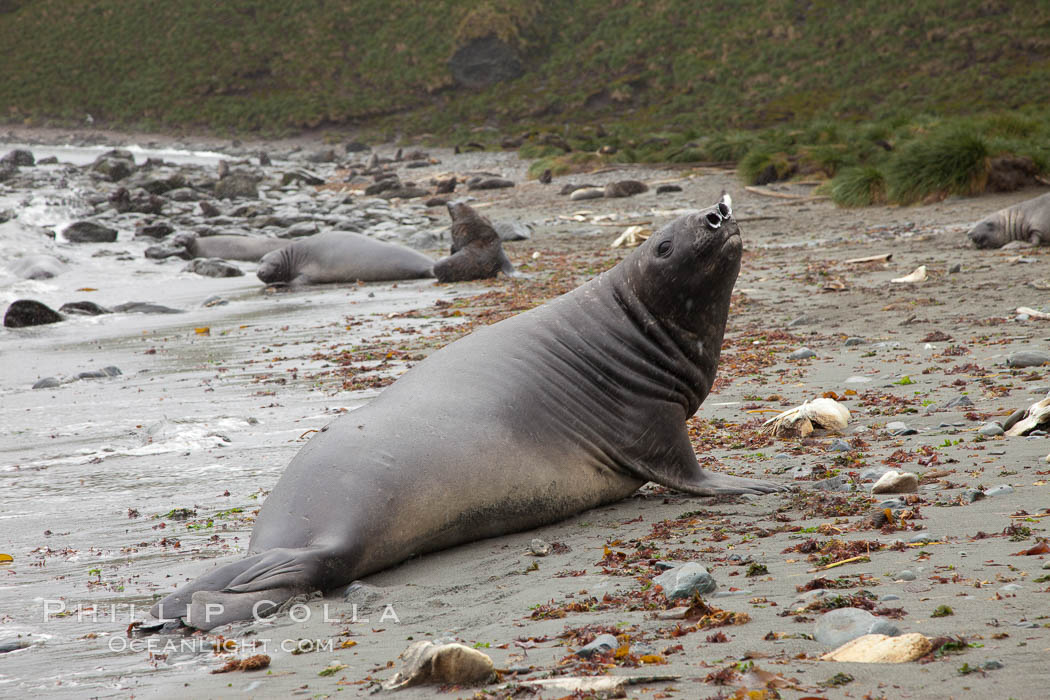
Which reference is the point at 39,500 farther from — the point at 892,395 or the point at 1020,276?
the point at 1020,276

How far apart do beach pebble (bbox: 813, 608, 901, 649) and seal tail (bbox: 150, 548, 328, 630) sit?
5.69 ft

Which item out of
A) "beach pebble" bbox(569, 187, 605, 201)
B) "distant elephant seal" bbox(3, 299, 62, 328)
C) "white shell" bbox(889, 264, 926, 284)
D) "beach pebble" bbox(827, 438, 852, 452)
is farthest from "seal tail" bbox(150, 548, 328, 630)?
"beach pebble" bbox(569, 187, 605, 201)

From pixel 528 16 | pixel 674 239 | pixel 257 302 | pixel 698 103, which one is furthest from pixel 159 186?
pixel 528 16

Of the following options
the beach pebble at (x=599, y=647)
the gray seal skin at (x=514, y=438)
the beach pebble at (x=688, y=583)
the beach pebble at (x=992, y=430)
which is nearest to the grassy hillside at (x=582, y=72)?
the beach pebble at (x=992, y=430)

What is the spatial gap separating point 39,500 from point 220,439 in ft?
3.45

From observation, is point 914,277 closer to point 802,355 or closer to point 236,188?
point 802,355

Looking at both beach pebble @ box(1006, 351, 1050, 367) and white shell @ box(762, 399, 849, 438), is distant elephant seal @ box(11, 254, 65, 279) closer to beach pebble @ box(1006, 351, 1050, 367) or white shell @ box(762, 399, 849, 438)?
white shell @ box(762, 399, 849, 438)

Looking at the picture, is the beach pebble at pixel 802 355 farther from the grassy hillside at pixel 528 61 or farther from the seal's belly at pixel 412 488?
the grassy hillside at pixel 528 61

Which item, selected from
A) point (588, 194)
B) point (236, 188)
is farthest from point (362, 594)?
point (236, 188)

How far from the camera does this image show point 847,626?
237 centimetres

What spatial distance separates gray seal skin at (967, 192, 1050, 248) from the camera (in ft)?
34.0

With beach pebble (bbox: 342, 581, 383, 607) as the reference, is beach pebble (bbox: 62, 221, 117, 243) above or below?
above

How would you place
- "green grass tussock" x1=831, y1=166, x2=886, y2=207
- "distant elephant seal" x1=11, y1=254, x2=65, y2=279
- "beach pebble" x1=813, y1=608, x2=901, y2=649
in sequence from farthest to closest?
"green grass tussock" x1=831, y1=166, x2=886, y2=207, "distant elephant seal" x1=11, y1=254, x2=65, y2=279, "beach pebble" x1=813, y1=608, x2=901, y2=649

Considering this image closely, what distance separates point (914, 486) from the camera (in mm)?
3709
